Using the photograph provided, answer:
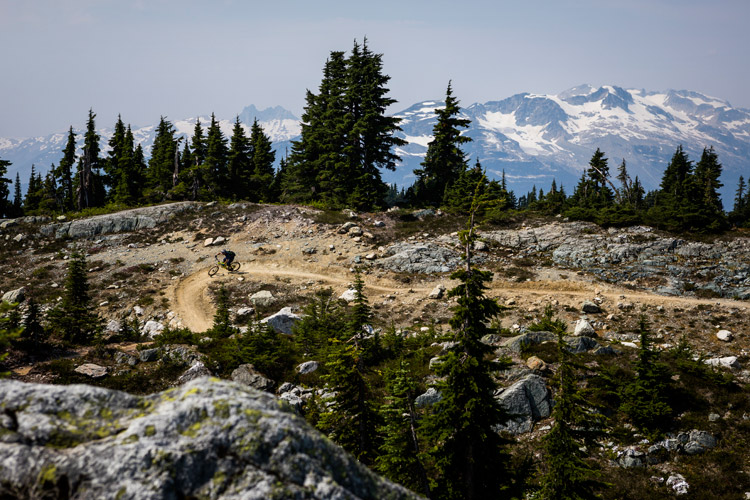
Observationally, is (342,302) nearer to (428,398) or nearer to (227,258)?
(227,258)

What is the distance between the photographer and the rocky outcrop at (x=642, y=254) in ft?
101

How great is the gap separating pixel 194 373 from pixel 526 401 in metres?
14.5

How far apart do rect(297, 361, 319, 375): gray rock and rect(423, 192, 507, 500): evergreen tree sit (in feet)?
33.6

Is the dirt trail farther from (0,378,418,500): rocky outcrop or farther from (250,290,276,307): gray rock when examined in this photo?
(0,378,418,500): rocky outcrop

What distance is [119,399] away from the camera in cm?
380

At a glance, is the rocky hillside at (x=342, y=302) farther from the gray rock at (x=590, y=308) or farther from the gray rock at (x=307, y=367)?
the gray rock at (x=590, y=308)

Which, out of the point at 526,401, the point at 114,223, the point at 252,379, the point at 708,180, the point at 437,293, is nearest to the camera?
the point at 526,401

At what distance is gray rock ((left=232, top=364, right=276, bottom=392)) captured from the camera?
57.4 feet

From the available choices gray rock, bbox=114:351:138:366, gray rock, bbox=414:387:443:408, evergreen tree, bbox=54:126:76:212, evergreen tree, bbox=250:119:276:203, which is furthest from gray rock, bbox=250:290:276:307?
evergreen tree, bbox=54:126:76:212

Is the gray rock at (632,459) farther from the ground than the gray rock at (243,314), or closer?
closer

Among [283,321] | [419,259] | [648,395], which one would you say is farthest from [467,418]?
[419,259]

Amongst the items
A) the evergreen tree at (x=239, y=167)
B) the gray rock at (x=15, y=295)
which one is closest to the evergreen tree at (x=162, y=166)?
the evergreen tree at (x=239, y=167)

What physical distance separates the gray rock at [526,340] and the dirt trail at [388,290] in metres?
9.59

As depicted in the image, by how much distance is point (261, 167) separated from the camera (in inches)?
2601
